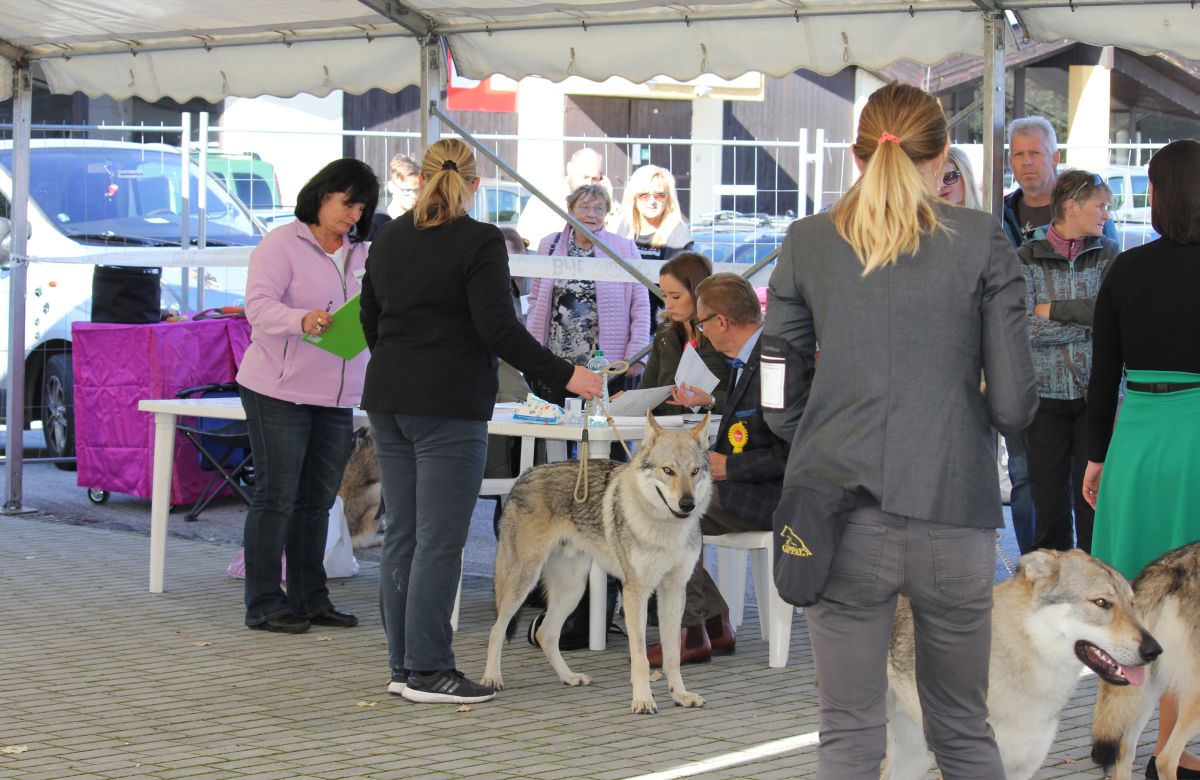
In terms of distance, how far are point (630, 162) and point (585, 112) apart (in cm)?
855

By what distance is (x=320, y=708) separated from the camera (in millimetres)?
4934

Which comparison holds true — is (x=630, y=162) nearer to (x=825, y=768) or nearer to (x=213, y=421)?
(x=213, y=421)

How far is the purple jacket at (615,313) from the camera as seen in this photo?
773 centimetres

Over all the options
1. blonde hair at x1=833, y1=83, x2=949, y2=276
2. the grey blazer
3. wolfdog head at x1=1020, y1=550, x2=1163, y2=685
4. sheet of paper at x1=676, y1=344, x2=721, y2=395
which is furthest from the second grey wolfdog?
sheet of paper at x1=676, y1=344, x2=721, y2=395

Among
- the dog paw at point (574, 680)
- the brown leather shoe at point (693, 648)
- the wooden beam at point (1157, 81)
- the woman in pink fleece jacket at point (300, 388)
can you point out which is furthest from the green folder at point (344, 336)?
the wooden beam at point (1157, 81)

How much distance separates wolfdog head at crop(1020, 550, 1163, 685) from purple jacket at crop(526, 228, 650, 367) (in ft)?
14.3

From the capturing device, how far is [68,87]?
28.5ft

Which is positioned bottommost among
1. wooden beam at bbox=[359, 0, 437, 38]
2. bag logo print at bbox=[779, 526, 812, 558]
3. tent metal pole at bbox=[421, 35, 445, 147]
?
bag logo print at bbox=[779, 526, 812, 558]

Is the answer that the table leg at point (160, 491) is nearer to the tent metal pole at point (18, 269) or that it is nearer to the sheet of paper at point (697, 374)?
the sheet of paper at point (697, 374)

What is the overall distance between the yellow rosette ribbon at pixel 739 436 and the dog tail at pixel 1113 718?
1.73 m

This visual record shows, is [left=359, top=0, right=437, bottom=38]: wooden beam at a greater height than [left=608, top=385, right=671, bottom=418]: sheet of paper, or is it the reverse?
[left=359, top=0, right=437, bottom=38]: wooden beam

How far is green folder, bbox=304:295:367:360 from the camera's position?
223 inches

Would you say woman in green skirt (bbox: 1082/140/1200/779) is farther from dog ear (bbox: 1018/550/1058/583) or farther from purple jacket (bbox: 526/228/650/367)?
purple jacket (bbox: 526/228/650/367)

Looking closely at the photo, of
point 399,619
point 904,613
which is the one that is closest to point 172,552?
point 399,619
